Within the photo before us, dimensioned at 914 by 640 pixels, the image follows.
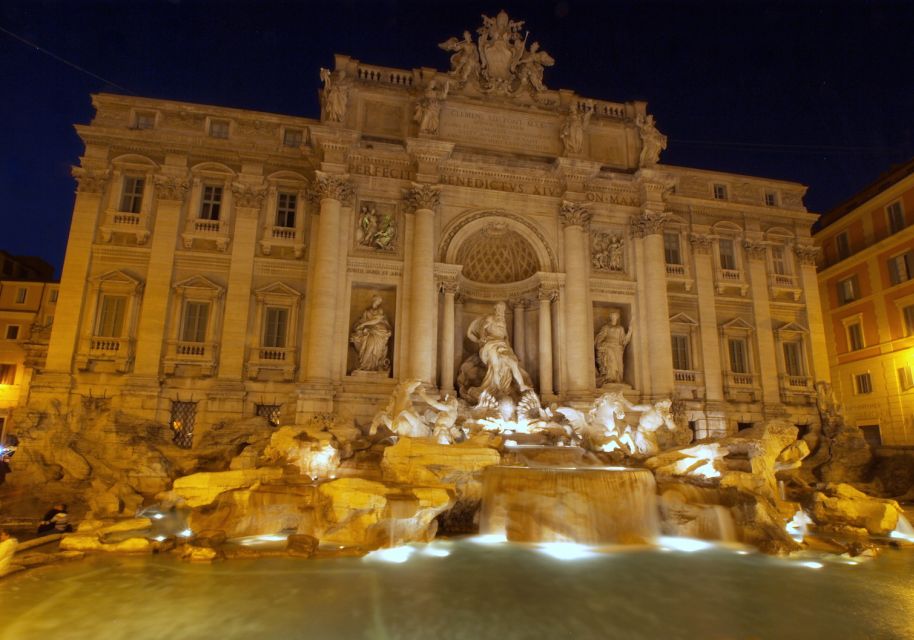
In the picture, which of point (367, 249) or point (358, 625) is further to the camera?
point (367, 249)

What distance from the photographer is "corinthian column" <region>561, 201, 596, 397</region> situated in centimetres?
1934

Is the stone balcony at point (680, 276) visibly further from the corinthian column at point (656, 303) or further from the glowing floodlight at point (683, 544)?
the glowing floodlight at point (683, 544)

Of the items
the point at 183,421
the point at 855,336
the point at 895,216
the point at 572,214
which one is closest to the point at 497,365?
the point at 572,214

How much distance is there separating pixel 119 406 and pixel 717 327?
2207 cm

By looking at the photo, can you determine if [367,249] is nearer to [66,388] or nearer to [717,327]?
[66,388]

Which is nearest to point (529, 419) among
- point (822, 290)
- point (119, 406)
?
point (119, 406)

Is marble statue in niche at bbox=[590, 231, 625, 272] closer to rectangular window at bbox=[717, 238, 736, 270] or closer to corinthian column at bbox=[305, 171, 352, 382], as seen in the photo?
rectangular window at bbox=[717, 238, 736, 270]

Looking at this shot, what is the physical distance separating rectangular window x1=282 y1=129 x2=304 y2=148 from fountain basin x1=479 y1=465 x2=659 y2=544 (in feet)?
49.9

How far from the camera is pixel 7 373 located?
Answer: 28.2m

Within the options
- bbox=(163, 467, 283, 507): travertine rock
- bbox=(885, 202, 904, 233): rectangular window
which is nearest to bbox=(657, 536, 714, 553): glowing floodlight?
bbox=(163, 467, 283, 507): travertine rock

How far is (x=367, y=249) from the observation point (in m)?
19.5

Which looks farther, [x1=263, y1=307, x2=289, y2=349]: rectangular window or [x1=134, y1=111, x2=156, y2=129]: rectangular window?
[x1=134, y1=111, x2=156, y2=129]: rectangular window

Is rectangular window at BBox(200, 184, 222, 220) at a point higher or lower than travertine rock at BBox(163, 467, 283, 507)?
higher

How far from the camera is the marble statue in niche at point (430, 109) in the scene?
19.8 m
